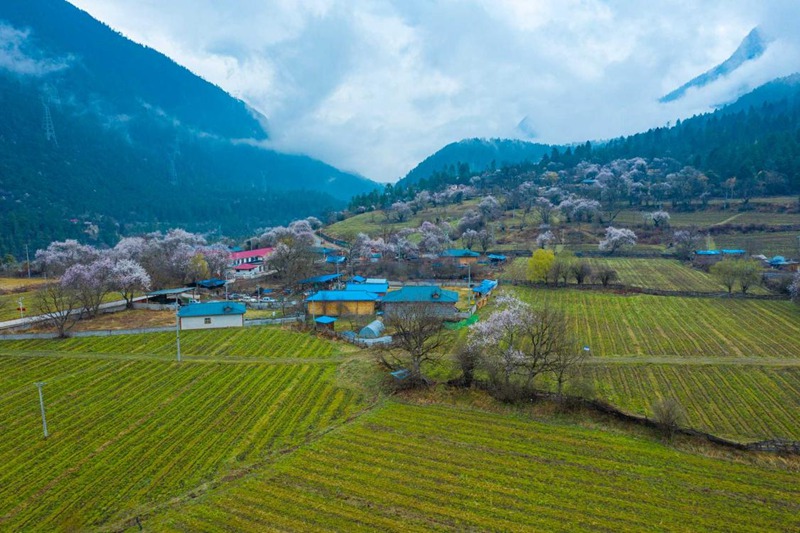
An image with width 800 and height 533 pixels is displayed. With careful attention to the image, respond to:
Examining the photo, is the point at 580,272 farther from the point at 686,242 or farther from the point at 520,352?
the point at 520,352

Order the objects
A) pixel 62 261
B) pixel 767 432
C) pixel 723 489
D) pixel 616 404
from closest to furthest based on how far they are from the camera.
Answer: pixel 723 489 → pixel 767 432 → pixel 616 404 → pixel 62 261

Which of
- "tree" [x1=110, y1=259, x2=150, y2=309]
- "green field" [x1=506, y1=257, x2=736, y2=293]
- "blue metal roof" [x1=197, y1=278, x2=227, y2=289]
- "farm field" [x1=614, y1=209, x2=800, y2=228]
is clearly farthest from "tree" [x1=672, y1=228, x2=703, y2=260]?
"tree" [x1=110, y1=259, x2=150, y2=309]

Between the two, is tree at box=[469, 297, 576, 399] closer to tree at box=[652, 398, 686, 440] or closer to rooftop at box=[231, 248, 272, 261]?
tree at box=[652, 398, 686, 440]

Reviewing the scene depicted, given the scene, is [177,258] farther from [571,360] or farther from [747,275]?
[747,275]

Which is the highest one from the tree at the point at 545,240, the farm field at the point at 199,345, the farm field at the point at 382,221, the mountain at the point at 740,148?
the mountain at the point at 740,148

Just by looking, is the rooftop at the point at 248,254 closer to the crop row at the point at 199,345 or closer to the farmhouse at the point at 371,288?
the farmhouse at the point at 371,288

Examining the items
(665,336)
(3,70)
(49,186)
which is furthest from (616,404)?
(3,70)

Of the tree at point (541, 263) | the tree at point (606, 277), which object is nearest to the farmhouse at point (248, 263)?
the tree at point (541, 263)
